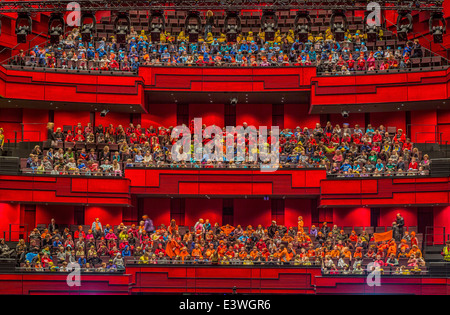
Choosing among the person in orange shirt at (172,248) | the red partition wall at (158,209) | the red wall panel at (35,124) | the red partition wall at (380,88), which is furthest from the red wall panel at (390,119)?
the red wall panel at (35,124)

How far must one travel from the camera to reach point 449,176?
21734 millimetres

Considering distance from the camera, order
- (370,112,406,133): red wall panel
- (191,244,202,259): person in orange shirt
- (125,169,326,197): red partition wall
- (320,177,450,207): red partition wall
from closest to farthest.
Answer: (191,244,202,259): person in orange shirt
(320,177,450,207): red partition wall
(125,169,326,197): red partition wall
(370,112,406,133): red wall panel

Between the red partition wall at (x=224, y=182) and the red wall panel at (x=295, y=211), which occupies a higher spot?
the red partition wall at (x=224, y=182)

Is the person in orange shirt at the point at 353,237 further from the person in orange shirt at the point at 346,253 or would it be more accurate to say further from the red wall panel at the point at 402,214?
the red wall panel at the point at 402,214

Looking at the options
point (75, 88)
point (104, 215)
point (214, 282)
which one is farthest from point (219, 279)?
point (75, 88)

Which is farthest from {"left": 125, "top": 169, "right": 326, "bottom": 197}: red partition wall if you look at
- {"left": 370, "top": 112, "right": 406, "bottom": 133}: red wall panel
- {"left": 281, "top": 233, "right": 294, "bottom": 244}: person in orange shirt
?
{"left": 370, "top": 112, "right": 406, "bottom": 133}: red wall panel

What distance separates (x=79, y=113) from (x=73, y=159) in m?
4.72

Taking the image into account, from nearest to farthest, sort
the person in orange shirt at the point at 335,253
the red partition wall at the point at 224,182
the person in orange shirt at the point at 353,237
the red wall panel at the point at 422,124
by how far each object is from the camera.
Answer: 1. the person in orange shirt at the point at 335,253
2. the person in orange shirt at the point at 353,237
3. the red partition wall at the point at 224,182
4. the red wall panel at the point at 422,124

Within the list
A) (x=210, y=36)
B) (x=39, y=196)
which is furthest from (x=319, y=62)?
(x=39, y=196)

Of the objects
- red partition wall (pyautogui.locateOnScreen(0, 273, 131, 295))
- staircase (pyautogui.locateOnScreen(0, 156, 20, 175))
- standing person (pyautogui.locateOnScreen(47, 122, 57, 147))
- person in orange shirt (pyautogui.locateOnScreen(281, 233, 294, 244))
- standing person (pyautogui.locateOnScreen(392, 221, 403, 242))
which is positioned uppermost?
standing person (pyautogui.locateOnScreen(47, 122, 57, 147))

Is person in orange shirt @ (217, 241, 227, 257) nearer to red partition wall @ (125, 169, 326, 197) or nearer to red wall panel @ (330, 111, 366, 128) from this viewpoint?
red partition wall @ (125, 169, 326, 197)

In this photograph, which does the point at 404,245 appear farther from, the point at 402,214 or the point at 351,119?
the point at 351,119

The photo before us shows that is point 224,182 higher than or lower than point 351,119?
lower

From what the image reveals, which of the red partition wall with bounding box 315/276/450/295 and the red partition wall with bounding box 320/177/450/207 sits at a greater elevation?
the red partition wall with bounding box 320/177/450/207
